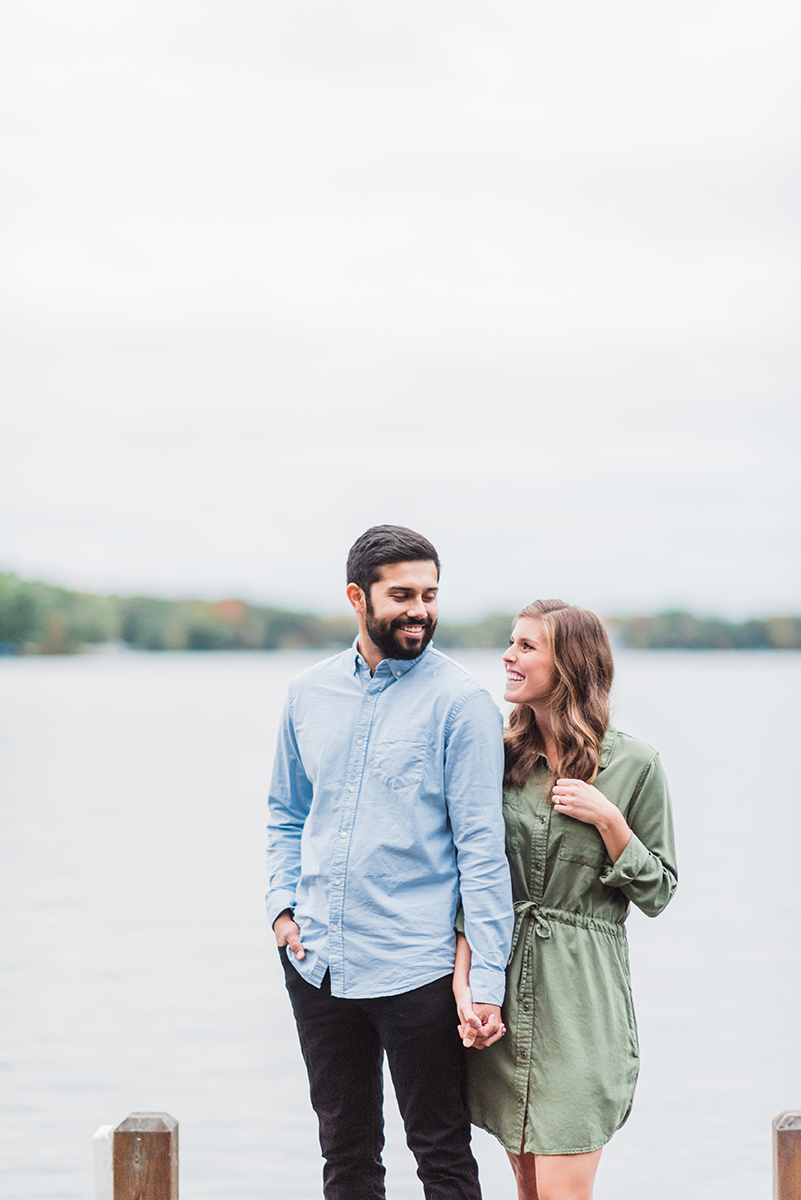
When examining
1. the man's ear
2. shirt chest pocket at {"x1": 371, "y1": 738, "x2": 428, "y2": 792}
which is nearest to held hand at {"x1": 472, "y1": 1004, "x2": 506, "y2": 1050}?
shirt chest pocket at {"x1": 371, "y1": 738, "x2": 428, "y2": 792}

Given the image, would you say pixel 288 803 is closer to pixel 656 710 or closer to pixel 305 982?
pixel 305 982

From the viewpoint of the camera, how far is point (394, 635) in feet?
9.23

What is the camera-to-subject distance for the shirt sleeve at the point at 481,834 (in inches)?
105

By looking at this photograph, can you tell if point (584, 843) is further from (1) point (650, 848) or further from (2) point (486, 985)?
(2) point (486, 985)

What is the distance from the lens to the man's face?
2.78m

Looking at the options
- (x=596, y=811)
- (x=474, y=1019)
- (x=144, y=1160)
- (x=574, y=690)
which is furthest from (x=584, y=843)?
(x=144, y=1160)

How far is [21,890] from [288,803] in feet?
57.6

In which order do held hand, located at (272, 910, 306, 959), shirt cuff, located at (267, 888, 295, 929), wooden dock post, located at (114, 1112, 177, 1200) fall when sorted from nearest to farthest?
1. wooden dock post, located at (114, 1112, 177, 1200)
2. held hand, located at (272, 910, 306, 959)
3. shirt cuff, located at (267, 888, 295, 929)

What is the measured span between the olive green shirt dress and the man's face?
0.41 metres

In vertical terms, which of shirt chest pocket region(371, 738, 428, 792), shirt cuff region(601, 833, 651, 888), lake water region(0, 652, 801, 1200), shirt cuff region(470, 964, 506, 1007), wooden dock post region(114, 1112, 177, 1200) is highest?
shirt chest pocket region(371, 738, 428, 792)

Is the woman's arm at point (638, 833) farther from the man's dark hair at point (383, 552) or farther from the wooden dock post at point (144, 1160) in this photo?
the wooden dock post at point (144, 1160)

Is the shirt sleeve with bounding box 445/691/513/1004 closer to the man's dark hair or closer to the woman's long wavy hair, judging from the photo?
the woman's long wavy hair

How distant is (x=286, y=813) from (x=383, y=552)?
736mm

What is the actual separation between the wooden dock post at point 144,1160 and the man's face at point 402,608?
1034mm
